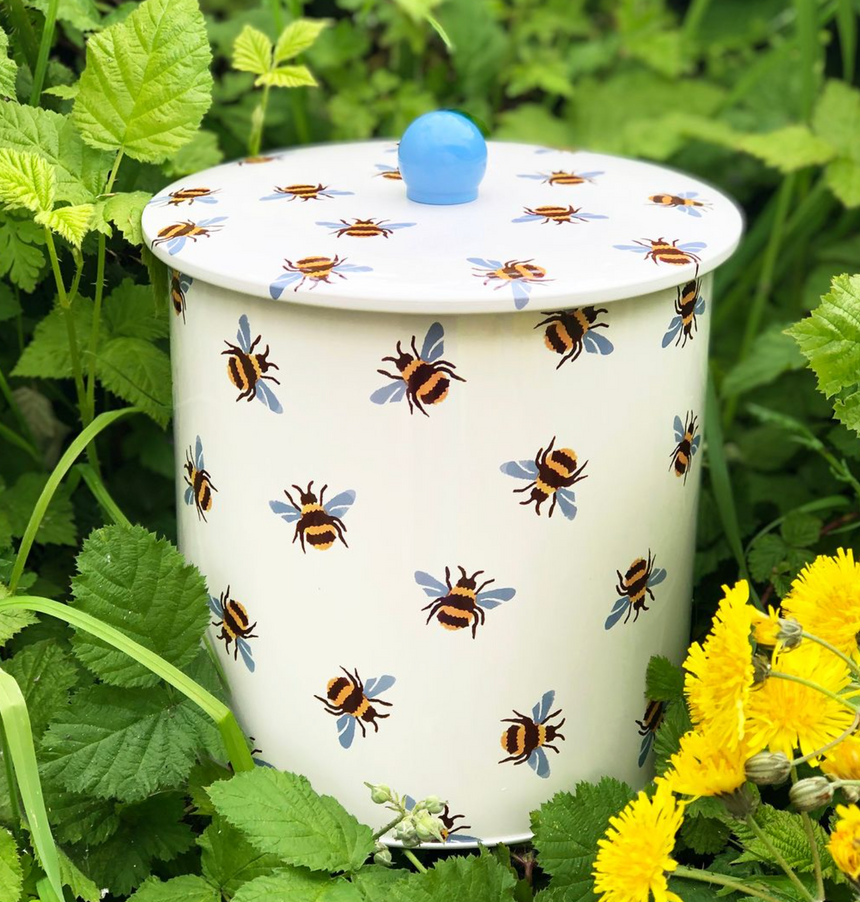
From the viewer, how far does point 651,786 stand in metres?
0.78

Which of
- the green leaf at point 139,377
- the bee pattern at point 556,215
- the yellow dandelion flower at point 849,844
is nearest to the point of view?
the yellow dandelion flower at point 849,844

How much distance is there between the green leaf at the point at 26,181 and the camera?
2.62 feet

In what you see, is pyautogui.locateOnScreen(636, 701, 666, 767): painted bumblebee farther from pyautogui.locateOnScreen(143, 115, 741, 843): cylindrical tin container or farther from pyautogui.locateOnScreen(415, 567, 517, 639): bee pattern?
pyautogui.locateOnScreen(415, 567, 517, 639): bee pattern

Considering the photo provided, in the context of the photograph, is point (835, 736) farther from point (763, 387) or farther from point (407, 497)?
point (763, 387)

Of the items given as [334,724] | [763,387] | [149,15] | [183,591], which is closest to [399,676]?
[334,724]

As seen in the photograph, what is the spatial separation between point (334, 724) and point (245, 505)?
0.17 m

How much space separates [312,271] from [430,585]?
22 cm

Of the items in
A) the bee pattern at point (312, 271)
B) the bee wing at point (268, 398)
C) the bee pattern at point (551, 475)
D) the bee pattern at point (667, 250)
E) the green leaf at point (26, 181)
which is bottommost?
the bee pattern at point (551, 475)

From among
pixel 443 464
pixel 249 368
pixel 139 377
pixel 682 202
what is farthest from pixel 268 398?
pixel 682 202

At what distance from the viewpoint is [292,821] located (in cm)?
75

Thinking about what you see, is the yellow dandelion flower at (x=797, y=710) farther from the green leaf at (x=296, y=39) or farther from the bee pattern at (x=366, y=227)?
the green leaf at (x=296, y=39)

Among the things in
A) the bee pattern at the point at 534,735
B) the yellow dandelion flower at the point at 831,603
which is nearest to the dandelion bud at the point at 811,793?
the yellow dandelion flower at the point at 831,603

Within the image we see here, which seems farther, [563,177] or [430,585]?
[563,177]

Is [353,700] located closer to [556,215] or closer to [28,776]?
[28,776]
